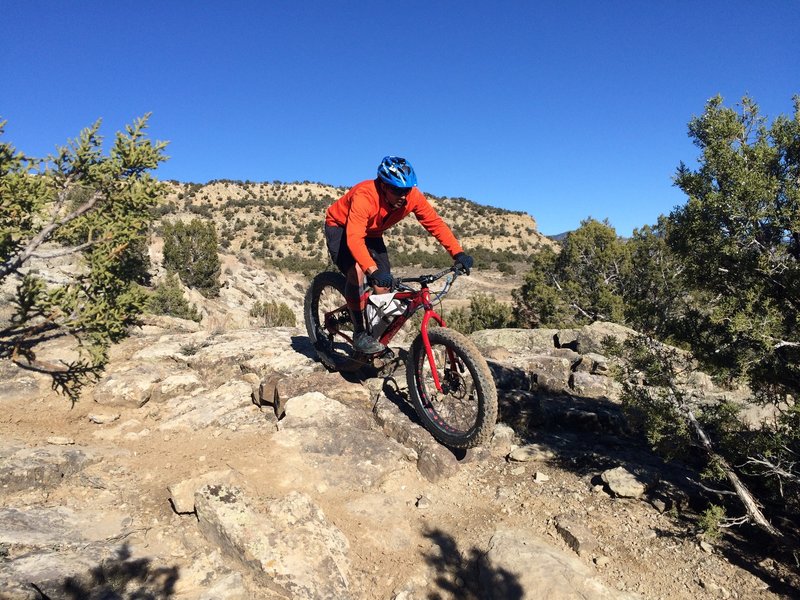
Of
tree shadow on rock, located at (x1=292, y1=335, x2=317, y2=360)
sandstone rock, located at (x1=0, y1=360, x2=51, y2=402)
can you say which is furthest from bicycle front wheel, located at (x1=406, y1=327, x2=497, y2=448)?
sandstone rock, located at (x1=0, y1=360, x2=51, y2=402)

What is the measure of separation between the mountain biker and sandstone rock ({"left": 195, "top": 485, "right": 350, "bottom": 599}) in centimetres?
189

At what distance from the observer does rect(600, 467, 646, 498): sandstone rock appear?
3.92 metres

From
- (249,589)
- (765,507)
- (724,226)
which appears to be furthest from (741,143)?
(249,589)

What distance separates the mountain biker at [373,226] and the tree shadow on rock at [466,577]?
6.77ft

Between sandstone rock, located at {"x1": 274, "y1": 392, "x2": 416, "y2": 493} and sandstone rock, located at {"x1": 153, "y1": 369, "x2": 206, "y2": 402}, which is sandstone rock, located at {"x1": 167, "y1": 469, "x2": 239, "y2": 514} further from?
sandstone rock, located at {"x1": 153, "y1": 369, "x2": 206, "y2": 402}

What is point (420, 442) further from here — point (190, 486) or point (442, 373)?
point (190, 486)

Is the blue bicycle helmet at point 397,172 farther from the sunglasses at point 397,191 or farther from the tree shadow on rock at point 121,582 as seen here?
the tree shadow on rock at point 121,582

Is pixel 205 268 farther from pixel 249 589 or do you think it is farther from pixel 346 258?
pixel 249 589

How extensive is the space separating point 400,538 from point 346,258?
2.98m

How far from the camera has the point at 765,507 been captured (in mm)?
3900

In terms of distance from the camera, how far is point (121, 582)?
278 cm

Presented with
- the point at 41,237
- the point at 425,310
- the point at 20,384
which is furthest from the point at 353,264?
the point at 20,384

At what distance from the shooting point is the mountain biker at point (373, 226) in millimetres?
4496

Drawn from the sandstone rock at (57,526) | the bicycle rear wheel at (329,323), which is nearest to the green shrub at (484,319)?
the bicycle rear wheel at (329,323)
